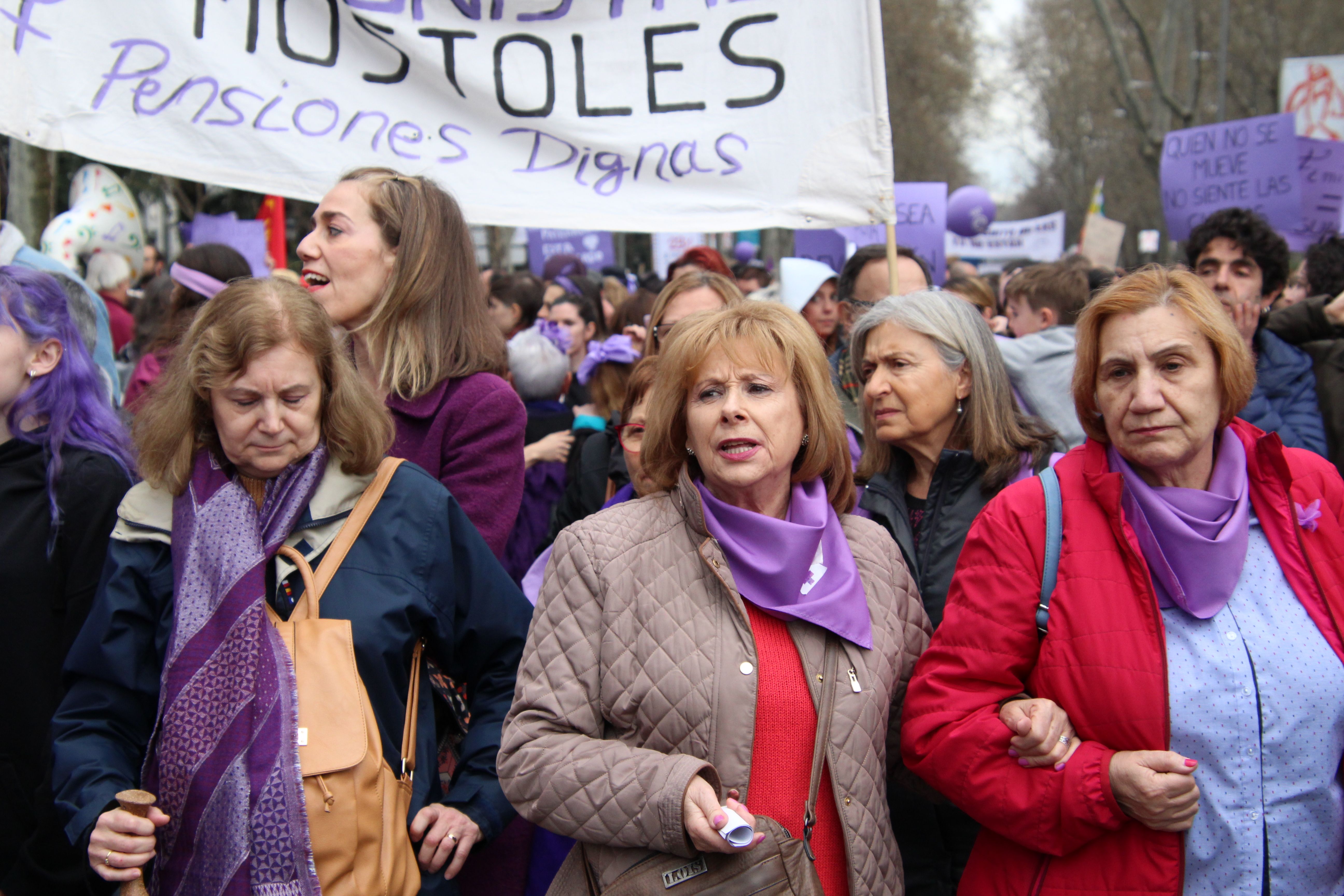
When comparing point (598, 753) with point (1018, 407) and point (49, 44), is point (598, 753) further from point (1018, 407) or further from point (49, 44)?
point (49, 44)

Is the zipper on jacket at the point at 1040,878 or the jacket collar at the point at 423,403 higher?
the jacket collar at the point at 423,403

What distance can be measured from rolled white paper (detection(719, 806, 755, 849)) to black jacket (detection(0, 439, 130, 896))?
149 centimetres

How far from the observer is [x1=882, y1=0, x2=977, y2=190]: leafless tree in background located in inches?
1173

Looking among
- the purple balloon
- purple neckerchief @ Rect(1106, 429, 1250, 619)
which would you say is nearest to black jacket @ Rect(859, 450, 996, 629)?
purple neckerchief @ Rect(1106, 429, 1250, 619)

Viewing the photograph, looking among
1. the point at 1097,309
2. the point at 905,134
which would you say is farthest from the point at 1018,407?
the point at 905,134

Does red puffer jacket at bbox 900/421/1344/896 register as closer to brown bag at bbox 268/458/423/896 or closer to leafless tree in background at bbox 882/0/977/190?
brown bag at bbox 268/458/423/896

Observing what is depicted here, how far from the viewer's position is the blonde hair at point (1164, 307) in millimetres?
2271

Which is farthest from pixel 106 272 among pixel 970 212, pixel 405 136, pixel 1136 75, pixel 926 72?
pixel 1136 75

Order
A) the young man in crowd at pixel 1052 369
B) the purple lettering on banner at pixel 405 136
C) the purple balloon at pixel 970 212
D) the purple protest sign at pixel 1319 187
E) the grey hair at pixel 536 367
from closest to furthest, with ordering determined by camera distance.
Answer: the purple lettering on banner at pixel 405 136 → the young man in crowd at pixel 1052 369 → the grey hair at pixel 536 367 → the purple protest sign at pixel 1319 187 → the purple balloon at pixel 970 212

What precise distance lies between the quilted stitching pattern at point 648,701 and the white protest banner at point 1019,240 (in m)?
13.6

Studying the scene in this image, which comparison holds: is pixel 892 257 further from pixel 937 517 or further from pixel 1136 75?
pixel 1136 75

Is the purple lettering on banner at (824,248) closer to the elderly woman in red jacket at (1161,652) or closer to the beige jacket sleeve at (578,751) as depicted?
the elderly woman in red jacket at (1161,652)

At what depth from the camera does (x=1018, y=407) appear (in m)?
3.23

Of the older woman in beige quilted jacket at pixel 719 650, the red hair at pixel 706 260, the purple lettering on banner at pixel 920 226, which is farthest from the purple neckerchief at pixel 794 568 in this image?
the purple lettering on banner at pixel 920 226
